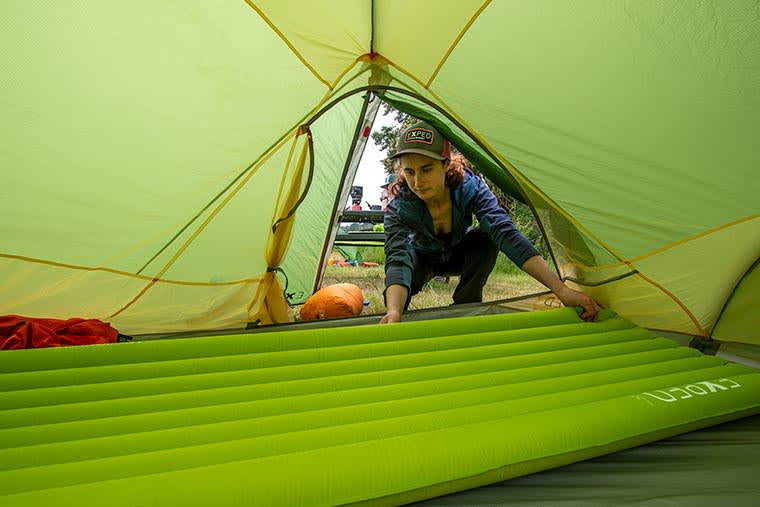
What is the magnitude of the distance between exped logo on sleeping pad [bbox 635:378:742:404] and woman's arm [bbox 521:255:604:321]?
0.44 m

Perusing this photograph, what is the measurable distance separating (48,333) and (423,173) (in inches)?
Result: 46.2

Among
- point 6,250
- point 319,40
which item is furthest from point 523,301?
point 6,250

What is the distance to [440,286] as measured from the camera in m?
2.68

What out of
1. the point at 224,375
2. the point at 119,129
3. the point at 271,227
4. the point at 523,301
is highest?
the point at 119,129

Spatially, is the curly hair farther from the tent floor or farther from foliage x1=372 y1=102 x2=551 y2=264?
the tent floor

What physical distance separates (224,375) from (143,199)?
26.8 inches

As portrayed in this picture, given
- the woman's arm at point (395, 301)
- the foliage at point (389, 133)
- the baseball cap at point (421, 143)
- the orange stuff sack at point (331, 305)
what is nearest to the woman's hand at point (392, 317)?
the woman's arm at point (395, 301)

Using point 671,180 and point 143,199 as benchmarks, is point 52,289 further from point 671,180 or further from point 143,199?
point 671,180

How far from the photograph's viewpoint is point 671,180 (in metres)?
1.30

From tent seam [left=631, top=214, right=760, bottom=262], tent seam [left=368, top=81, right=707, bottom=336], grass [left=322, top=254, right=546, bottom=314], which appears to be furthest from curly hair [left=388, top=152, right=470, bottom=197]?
tent seam [left=631, top=214, right=760, bottom=262]

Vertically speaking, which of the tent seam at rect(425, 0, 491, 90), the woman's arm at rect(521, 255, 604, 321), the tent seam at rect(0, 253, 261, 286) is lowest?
the woman's arm at rect(521, 255, 604, 321)

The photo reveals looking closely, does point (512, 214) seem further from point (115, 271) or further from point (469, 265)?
point (115, 271)

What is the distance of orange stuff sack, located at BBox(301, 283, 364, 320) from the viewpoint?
1.78 m

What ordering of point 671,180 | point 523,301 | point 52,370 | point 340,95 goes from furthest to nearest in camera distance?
point 523,301 < point 340,95 < point 671,180 < point 52,370
